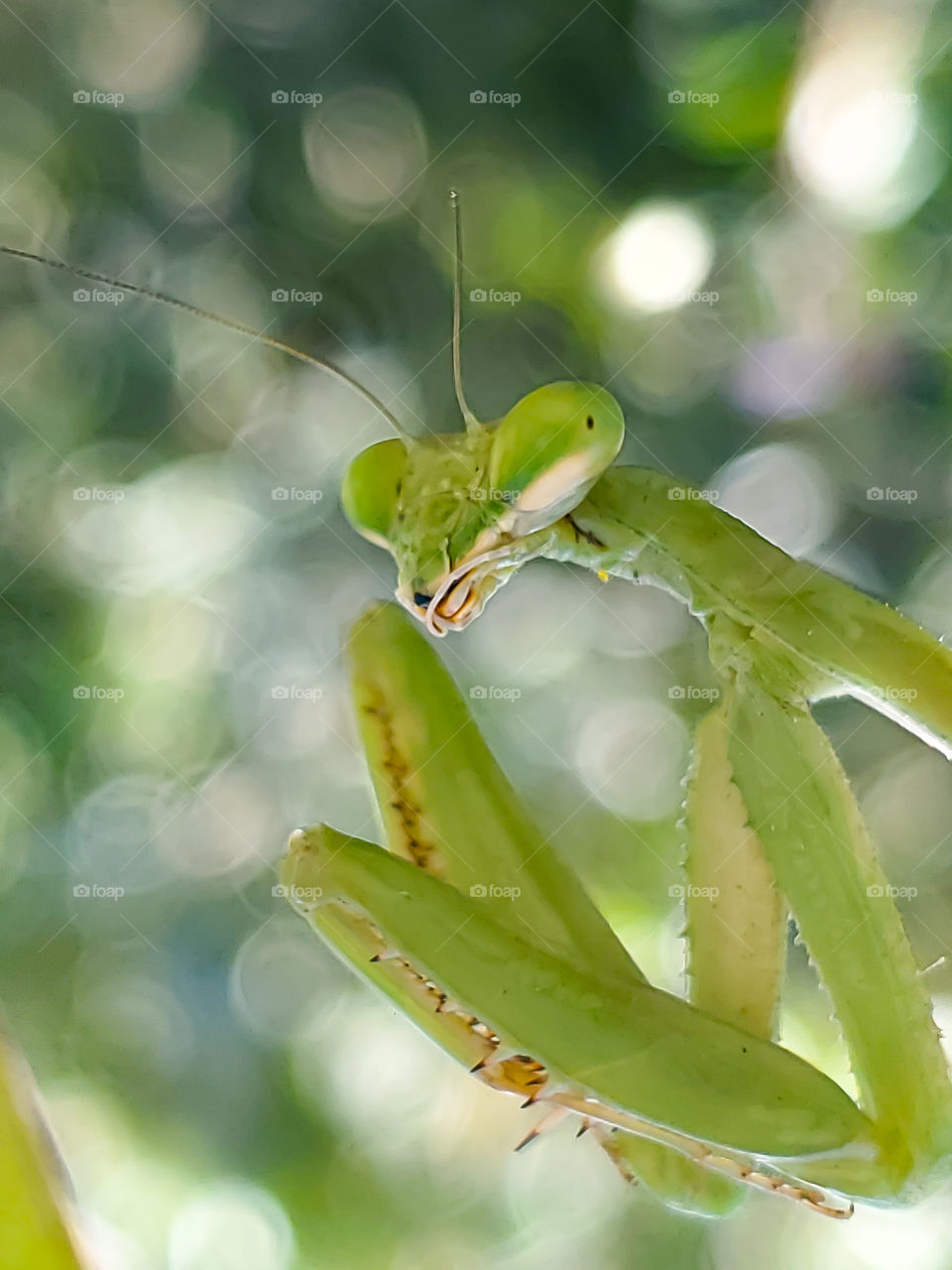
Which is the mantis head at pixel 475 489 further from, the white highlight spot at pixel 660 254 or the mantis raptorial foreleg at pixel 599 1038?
the white highlight spot at pixel 660 254

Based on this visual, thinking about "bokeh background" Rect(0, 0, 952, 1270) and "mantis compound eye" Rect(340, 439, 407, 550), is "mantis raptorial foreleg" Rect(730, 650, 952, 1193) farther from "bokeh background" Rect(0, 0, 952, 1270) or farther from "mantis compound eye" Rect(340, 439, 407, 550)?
"bokeh background" Rect(0, 0, 952, 1270)

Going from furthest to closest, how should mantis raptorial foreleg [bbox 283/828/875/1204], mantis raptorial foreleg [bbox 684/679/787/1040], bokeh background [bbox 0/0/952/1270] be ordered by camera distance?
bokeh background [bbox 0/0/952/1270] → mantis raptorial foreleg [bbox 684/679/787/1040] → mantis raptorial foreleg [bbox 283/828/875/1204]

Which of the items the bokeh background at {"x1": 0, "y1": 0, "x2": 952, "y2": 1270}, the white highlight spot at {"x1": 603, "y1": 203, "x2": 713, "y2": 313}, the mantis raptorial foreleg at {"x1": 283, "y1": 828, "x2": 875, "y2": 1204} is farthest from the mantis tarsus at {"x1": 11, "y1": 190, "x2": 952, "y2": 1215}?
the white highlight spot at {"x1": 603, "y1": 203, "x2": 713, "y2": 313}

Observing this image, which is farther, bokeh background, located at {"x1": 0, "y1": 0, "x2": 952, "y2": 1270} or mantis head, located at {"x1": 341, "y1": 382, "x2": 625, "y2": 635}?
bokeh background, located at {"x1": 0, "y1": 0, "x2": 952, "y2": 1270}

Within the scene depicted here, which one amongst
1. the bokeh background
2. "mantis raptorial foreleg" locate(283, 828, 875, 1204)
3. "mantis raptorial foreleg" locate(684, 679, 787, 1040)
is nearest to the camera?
"mantis raptorial foreleg" locate(283, 828, 875, 1204)

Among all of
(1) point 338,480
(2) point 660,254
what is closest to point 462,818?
(1) point 338,480

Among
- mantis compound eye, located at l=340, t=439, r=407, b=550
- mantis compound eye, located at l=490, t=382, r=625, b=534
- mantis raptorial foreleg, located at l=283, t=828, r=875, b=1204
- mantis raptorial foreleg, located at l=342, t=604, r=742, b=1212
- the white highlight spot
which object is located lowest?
mantis raptorial foreleg, located at l=283, t=828, r=875, b=1204

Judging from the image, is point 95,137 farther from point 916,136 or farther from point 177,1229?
point 177,1229
